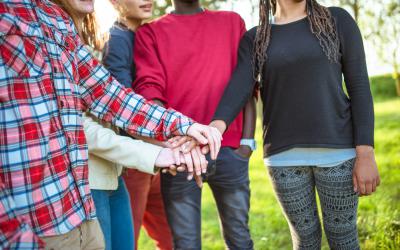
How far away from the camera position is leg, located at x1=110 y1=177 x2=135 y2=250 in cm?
245

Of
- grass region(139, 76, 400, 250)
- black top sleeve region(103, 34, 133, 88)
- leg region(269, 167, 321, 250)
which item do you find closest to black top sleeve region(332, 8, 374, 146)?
leg region(269, 167, 321, 250)

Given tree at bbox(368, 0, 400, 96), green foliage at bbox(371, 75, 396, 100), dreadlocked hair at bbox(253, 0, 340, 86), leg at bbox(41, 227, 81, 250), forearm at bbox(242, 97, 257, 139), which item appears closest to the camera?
leg at bbox(41, 227, 81, 250)

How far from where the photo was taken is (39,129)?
64.3 inches

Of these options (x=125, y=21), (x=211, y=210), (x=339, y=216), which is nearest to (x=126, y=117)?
(x=125, y=21)

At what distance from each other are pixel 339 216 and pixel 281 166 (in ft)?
1.24

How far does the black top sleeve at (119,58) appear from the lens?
259cm

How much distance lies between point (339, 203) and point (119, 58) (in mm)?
1398

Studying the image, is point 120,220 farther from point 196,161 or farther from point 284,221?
point 284,221

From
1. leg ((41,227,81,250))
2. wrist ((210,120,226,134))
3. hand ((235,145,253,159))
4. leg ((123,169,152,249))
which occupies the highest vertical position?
wrist ((210,120,226,134))

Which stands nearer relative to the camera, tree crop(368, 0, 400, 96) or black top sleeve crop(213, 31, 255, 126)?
black top sleeve crop(213, 31, 255, 126)

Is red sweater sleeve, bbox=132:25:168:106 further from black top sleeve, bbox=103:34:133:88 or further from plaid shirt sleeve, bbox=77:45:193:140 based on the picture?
plaid shirt sleeve, bbox=77:45:193:140

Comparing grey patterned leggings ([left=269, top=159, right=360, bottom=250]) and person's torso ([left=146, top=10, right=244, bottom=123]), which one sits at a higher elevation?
person's torso ([left=146, top=10, right=244, bottom=123])

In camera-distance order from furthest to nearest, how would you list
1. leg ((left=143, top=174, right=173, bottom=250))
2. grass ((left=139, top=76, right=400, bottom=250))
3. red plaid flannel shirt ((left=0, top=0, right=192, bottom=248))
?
grass ((left=139, top=76, right=400, bottom=250)), leg ((left=143, top=174, right=173, bottom=250)), red plaid flannel shirt ((left=0, top=0, right=192, bottom=248))

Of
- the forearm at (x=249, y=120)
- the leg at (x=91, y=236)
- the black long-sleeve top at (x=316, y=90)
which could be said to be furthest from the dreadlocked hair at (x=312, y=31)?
the leg at (x=91, y=236)
